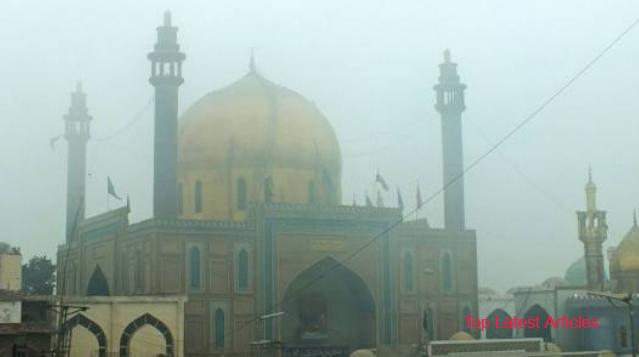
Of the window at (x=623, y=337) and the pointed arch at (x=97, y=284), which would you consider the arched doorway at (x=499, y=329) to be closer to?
the window at (x=623, y=337)

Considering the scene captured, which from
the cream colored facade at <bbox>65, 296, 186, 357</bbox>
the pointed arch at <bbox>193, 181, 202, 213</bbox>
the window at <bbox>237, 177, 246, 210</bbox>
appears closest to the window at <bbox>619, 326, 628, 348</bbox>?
the window at <bbox>237, 177, 246, 210</bbox>

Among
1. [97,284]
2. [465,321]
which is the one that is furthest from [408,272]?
[97,284]

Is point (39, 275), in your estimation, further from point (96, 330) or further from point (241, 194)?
point (96, 330)

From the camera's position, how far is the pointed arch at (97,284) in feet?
129

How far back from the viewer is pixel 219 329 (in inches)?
1388

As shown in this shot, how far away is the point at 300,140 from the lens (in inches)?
1610

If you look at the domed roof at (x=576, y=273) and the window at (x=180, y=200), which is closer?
the window at (x=180, y=200)

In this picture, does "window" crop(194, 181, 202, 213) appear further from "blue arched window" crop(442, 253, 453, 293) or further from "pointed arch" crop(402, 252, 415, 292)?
"blue arched window" crop(442, 253, 453, 293)

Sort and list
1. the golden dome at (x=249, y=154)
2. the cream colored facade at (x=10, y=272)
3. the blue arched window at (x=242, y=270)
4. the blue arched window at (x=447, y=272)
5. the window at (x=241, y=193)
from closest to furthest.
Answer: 1. the cream colored facade at (x=10, y=272)
2. the blue arched window at (x=242, y=270)
3. the window at (x=241, y=193)
4. the blue arched window at (x=447, y=272)
5. the golden dome at (x=249, y=154)

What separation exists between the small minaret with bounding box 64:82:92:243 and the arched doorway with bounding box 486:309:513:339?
56.7 ft

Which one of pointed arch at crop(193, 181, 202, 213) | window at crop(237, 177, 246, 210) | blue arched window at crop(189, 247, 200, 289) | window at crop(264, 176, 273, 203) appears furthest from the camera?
pointed arch at crop(193, 181, 202, 213)

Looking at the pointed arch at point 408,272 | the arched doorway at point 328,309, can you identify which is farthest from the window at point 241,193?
the pointed arch at point 408,272

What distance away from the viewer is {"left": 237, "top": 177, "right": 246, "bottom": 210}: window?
129ft

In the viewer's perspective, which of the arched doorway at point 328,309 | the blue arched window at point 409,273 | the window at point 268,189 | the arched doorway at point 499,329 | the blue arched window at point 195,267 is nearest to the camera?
the blue arched window at point 195,267
